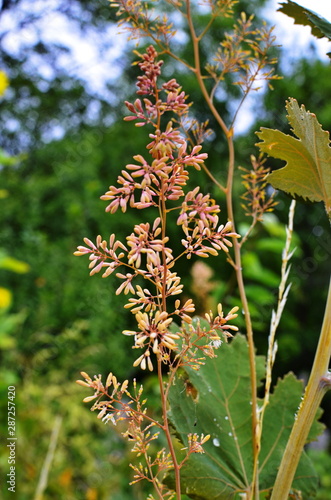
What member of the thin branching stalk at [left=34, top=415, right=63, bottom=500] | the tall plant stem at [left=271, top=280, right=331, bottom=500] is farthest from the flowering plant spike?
the thin branching stalk at [left=34, top=415, right=63, bottom=500]

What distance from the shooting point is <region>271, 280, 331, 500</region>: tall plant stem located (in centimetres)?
24

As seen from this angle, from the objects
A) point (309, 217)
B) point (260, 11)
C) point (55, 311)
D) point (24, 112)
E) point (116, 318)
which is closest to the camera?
point (55, 311)

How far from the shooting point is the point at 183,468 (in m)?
0.30

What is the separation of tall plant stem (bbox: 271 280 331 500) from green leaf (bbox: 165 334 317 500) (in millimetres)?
61

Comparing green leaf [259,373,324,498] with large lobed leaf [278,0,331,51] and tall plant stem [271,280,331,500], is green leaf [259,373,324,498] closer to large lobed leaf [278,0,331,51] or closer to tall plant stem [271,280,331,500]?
tall plant stem [271,280,331,500]

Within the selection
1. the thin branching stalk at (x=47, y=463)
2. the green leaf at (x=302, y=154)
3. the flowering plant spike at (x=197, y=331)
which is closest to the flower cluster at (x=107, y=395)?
the flowering plant spike at (x=197, y=331)

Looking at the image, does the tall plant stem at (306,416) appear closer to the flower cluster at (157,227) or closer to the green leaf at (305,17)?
the flower cluster at (157,227)

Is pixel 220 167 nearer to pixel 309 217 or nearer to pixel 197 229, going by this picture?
pixel 309 217

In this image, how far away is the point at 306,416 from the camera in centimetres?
24

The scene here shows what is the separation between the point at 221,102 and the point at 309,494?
555 centimetres

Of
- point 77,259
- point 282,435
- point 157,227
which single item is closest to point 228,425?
point 282,435

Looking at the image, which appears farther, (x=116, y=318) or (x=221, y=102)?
(x=221, y=102)

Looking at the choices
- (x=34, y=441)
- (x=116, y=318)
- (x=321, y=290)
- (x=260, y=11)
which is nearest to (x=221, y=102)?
(x=260, y=11)

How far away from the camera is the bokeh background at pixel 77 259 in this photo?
1662 mm
